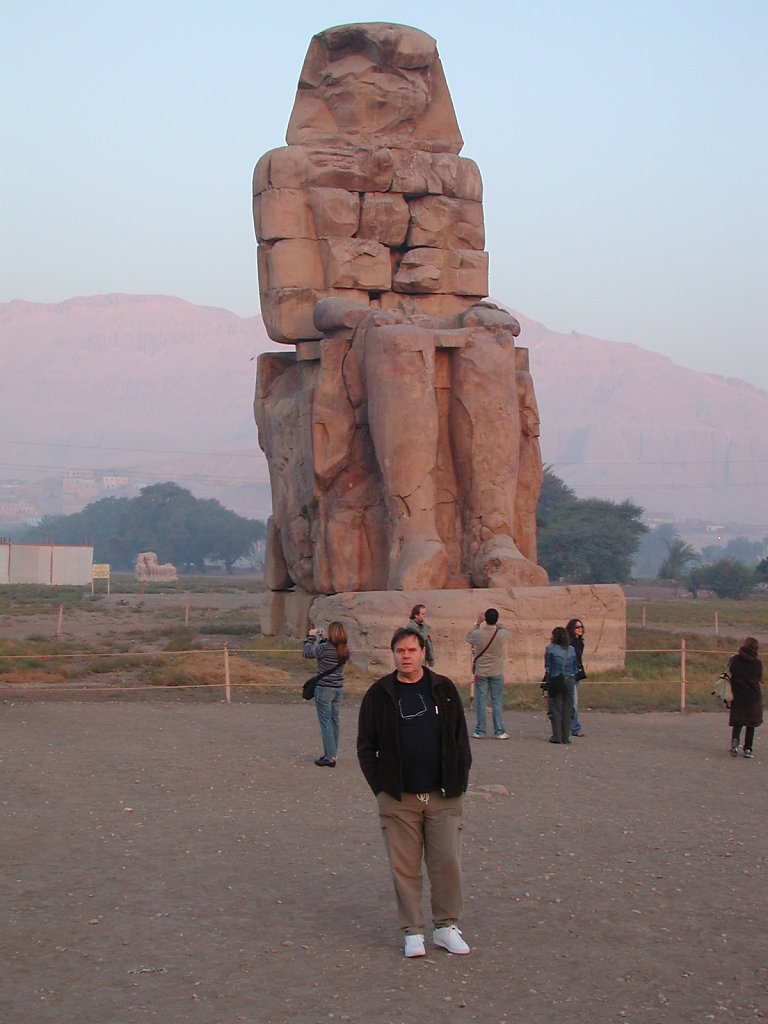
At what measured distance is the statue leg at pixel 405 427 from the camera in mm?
12258

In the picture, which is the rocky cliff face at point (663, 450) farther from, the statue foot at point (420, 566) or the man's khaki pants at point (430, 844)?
the man's khaki pants at point (430, 844)

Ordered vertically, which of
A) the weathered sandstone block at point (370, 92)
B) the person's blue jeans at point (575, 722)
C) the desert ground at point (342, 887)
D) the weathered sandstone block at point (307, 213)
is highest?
the weathered sandstone block at point (370, 92)

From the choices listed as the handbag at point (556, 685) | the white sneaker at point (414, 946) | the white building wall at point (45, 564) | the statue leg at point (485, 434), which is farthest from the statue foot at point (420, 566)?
the white building wall at point (45, 564)

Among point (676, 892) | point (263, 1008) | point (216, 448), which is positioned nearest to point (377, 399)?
point (676, 892)

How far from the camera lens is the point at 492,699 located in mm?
9406

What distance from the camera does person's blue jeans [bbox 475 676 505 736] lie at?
30.8 ft

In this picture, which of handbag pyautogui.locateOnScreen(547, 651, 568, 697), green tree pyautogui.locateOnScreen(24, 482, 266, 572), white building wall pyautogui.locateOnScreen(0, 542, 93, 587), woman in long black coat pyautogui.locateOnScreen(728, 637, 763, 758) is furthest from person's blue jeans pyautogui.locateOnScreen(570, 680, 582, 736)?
green tree pyautogui.locateOnScreen(24, 482, 266, 572)

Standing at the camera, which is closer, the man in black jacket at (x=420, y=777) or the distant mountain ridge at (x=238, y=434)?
the man in black jacket at (x=420, y=777)

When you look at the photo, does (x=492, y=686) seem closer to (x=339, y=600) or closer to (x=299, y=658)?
(x=339, y=600)

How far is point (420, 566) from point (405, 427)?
4.27ft

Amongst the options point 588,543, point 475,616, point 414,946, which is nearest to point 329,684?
point 475,616

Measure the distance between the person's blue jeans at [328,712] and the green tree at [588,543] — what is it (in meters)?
41.5

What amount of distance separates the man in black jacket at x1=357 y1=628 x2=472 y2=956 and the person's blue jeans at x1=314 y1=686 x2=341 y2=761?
335 centimetres

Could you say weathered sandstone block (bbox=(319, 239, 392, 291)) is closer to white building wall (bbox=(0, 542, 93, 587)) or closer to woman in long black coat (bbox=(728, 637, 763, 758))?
woman in long black coat (bbox=(728, 637, 763, 758))
